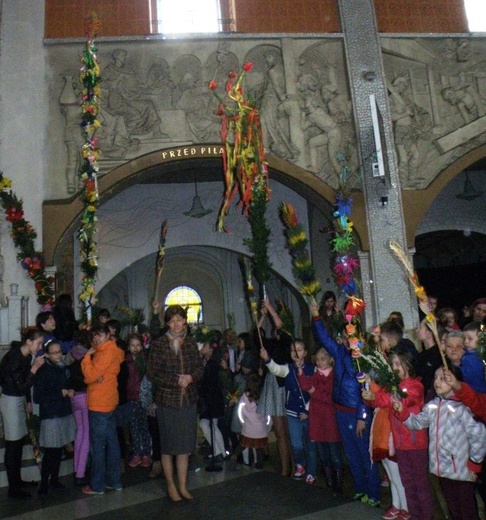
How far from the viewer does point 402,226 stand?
9719mm

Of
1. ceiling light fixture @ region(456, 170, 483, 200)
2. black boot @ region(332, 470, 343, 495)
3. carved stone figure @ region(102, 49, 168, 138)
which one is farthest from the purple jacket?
ceiling light fixture @ region(456, 170, 483, 200)

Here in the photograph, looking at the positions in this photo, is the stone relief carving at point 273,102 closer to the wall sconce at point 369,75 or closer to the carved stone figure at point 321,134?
the carved stone figure at point 321,134

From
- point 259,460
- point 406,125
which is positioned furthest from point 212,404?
point 406,125

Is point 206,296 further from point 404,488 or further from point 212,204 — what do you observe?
point 404,488

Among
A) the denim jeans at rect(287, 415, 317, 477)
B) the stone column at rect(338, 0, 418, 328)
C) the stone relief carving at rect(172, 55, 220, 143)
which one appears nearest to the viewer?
the denim jeans at rect(287, 415, 317, 477)

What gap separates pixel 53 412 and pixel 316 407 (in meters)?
2.41

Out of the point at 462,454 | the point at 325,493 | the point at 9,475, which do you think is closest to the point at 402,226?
the point at 325,493

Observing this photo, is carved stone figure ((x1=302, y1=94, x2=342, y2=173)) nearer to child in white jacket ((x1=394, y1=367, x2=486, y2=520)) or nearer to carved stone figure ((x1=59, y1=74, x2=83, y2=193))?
carved stone figure ((x1=59, y1=74, x2=83, y2=193))

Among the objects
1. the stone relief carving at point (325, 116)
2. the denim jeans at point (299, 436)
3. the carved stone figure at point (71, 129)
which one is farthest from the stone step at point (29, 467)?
the stone relief carving at point (325, 116)

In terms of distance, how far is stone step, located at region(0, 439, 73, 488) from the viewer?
5.86 m

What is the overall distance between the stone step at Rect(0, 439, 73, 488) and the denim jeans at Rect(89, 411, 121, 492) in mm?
992

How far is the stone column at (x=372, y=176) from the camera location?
948cm

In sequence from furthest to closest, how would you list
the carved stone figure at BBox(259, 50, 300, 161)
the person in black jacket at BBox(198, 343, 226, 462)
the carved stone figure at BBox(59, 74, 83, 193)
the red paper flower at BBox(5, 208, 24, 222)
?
the carved stone figure at BBox(259, 50, 300, 161) → the carved stone figure at BBox(59, 74, 83, 193) → the red paper flower at BBox(5, 208, 24, 222) → the person in black jacket at BBox(198, 343, 226, 462)

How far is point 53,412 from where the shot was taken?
17.9 feet
